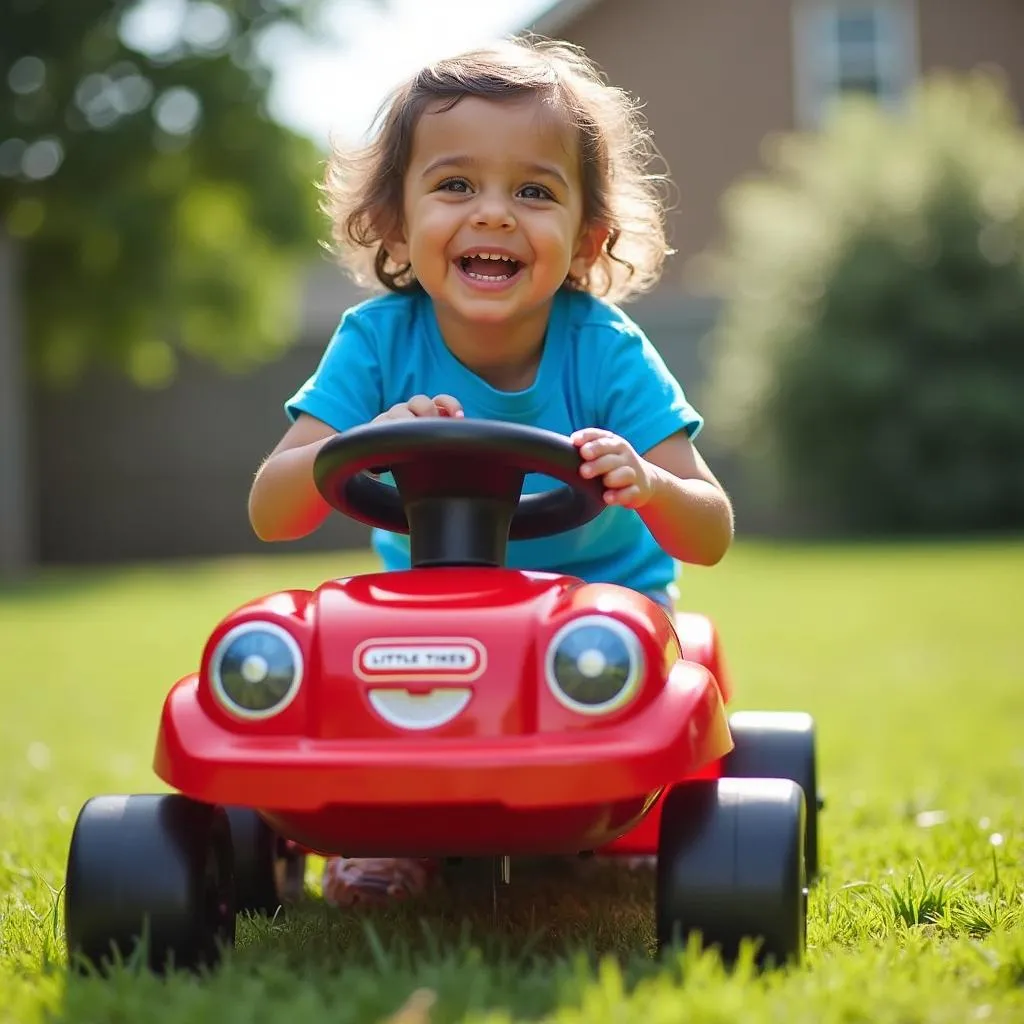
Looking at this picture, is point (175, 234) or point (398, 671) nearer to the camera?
point (398, 671)

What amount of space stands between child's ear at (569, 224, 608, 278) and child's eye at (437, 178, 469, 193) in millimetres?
315

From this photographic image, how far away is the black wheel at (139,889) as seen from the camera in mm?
1938

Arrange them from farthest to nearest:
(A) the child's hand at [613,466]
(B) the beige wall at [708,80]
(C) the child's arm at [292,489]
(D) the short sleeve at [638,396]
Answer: (B) the beige wall at [708,80] → (D) the short sleeve at [638,396] → (C) the child's arm at [292,489] → (A) the child's hand at [613,466]

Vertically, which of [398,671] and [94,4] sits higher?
[94,4]

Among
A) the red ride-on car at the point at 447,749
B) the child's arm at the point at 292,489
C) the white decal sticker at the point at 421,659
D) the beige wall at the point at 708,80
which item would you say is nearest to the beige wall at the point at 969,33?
the beige wall at the point at 708,80

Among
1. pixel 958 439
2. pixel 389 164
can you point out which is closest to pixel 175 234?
pixel 958 439

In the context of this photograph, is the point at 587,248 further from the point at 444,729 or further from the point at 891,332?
the point at 891,332

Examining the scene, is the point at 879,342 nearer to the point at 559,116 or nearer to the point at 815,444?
the point at 815,444

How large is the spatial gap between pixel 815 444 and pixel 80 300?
733 centimetres

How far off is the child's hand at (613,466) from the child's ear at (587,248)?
2.36ft

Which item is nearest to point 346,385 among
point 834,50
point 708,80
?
point 708,80

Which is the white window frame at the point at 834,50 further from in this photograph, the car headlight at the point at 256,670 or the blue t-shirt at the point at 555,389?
the car headlight at the point at 256,670

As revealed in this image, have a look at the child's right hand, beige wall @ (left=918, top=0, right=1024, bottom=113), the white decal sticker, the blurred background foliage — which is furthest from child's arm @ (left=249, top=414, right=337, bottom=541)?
beige wall @ (left=918, top=0, right=1024, bottom=113)

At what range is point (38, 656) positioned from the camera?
270 inches
